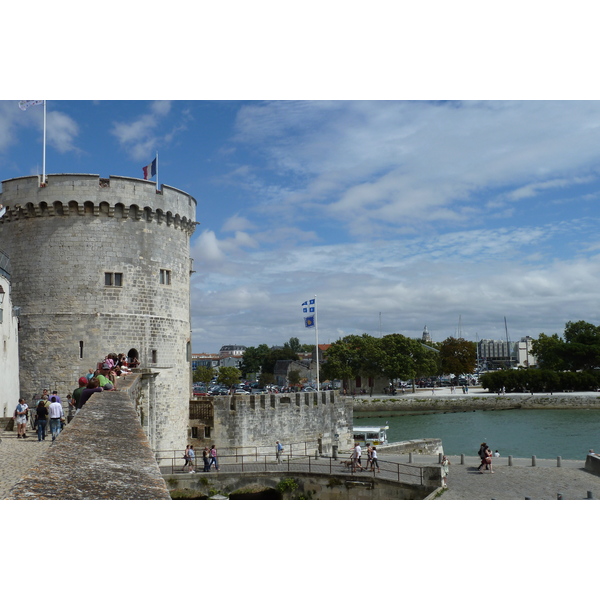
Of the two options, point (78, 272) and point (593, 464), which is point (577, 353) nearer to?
point (593, 464)

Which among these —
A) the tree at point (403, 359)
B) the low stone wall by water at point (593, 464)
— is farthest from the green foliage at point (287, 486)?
the tree at point (403, 359)

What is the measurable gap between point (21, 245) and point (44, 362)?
433cm

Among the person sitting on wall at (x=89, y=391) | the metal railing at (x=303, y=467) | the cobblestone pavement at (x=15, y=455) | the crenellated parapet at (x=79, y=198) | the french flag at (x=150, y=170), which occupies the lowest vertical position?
the metal railing at (x=303, y=467)

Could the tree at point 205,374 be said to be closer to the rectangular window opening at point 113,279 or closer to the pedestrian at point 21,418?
the rectangular window opening at point 113,279

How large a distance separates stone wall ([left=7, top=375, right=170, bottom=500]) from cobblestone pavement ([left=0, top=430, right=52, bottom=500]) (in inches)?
89.6

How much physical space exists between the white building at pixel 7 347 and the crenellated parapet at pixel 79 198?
7.56ft

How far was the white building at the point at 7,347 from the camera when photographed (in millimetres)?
19203

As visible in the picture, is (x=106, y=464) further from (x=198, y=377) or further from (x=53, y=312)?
(x=198, y=377)

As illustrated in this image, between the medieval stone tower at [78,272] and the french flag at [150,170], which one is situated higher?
the french flag at [150,170]

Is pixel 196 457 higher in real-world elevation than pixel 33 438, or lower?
lower

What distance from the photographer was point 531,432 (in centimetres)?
4825

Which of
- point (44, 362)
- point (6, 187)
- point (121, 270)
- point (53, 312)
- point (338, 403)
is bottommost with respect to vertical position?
point (338, 403)

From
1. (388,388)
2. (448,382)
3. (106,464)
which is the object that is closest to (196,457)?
(106,464)

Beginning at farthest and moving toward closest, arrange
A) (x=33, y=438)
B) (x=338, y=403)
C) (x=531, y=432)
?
(x=531, y=432)
(x=338, y=403)
(x=33, y=438)
